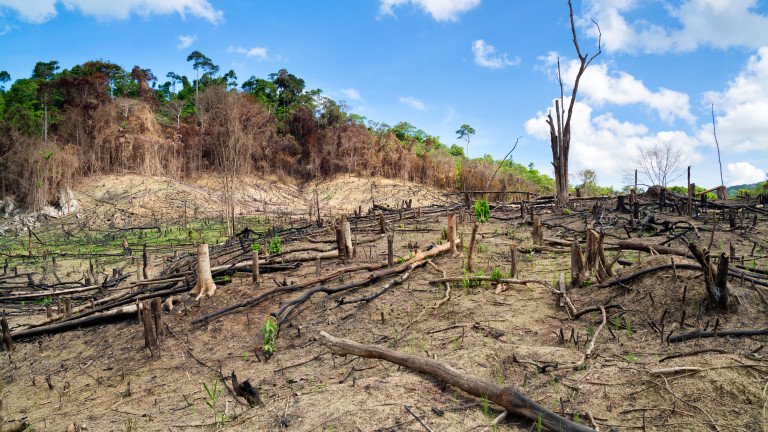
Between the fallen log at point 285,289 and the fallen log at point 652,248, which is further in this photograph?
the fallen log at point 285,289

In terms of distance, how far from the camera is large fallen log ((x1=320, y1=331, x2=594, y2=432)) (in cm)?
251

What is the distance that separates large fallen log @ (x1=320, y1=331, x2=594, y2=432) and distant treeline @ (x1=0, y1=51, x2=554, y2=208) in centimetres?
1502

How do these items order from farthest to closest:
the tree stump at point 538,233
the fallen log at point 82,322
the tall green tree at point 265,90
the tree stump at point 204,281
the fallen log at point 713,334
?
the tall green tree at point 265,90
the tree stump at point 538,233
the tree stump at point 204,281
the fallen log at point 82,322
the fallen log at point 713,334

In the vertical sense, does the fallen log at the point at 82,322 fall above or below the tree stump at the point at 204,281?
below

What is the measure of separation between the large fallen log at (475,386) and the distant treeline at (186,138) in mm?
15023

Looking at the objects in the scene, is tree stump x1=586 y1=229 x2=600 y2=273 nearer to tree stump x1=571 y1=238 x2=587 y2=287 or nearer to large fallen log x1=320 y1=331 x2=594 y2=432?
tree stump x1=571 y1=238 x2=587 y2=287

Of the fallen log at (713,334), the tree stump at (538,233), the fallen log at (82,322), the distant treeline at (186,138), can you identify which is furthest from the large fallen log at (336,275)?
the distant treeline at (186,138)

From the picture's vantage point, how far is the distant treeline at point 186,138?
2245cm

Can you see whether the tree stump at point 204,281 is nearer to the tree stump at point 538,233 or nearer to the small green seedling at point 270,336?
the small green seedling at point 270,336

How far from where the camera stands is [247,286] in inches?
292

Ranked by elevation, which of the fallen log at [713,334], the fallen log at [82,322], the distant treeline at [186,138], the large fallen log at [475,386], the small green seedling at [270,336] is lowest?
the fallen log at [82,322]

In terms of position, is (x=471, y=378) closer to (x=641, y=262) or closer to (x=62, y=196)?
(x=641, y=262)

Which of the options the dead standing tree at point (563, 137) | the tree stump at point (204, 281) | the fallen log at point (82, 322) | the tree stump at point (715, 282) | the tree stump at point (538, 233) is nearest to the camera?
the tree stump at point (715, 282)

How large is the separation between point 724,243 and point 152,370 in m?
9.27
